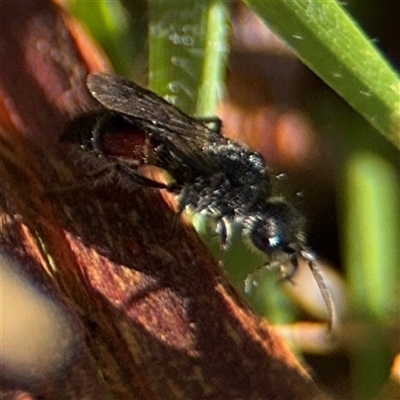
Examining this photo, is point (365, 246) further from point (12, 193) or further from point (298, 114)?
point (12, 193)

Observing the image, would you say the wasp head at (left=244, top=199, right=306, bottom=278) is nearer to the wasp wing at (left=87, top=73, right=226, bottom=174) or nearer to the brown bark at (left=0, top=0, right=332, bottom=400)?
the wasp wing at (left=87, top=73, right=226, bottom=174)

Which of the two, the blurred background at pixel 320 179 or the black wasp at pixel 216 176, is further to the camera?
the blurred background at pixel 320 179

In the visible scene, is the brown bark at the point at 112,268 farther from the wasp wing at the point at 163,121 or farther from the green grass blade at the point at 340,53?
the green grass blade at the point at 340,53

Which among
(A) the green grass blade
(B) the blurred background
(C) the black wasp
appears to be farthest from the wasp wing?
(A) the green grass blade

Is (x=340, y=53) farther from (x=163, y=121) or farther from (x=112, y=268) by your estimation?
(x=112, y=268)

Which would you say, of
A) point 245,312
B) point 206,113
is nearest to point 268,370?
point 245,312

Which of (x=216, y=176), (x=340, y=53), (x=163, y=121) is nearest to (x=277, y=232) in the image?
(x=216, y=176)

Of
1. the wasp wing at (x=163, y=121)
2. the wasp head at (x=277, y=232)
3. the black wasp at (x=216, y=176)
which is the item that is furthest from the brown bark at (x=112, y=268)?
the wasp head at (x=277, y=232)
